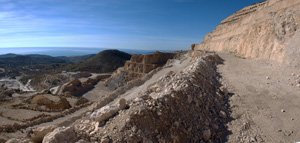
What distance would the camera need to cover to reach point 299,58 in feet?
25.4

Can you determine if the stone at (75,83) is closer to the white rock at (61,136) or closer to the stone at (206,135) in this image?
the white rock at (61,136)

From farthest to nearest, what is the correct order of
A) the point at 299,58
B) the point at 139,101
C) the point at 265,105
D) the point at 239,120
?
1. the point at 299,58
2. the point at 265,105
3. the point at 239,120
4. the point at 139,101

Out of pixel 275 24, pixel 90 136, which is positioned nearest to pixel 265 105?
pixel 90 136

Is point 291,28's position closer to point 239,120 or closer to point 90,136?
point 239,120

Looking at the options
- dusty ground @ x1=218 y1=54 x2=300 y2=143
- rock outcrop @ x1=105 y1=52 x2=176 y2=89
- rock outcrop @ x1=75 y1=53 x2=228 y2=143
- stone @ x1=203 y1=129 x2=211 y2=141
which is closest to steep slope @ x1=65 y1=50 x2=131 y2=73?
rock outcrop @ x1=105 y1=52 x2=176 y2=89

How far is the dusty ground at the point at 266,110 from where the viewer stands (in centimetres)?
351

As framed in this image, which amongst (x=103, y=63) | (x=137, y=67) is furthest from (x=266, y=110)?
(x=103, y=63)

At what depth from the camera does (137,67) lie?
33.1 m

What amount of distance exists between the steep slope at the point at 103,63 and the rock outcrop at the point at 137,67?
25.7 m

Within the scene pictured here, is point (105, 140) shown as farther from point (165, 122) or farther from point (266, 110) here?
point (266, 110)

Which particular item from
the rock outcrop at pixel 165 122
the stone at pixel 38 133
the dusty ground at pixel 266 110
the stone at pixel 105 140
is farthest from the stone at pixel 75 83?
the stone at pixel 105 140

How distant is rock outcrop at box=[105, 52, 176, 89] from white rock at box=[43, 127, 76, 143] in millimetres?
28735

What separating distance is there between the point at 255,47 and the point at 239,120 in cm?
1085

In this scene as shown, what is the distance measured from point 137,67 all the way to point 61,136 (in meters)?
30.6
